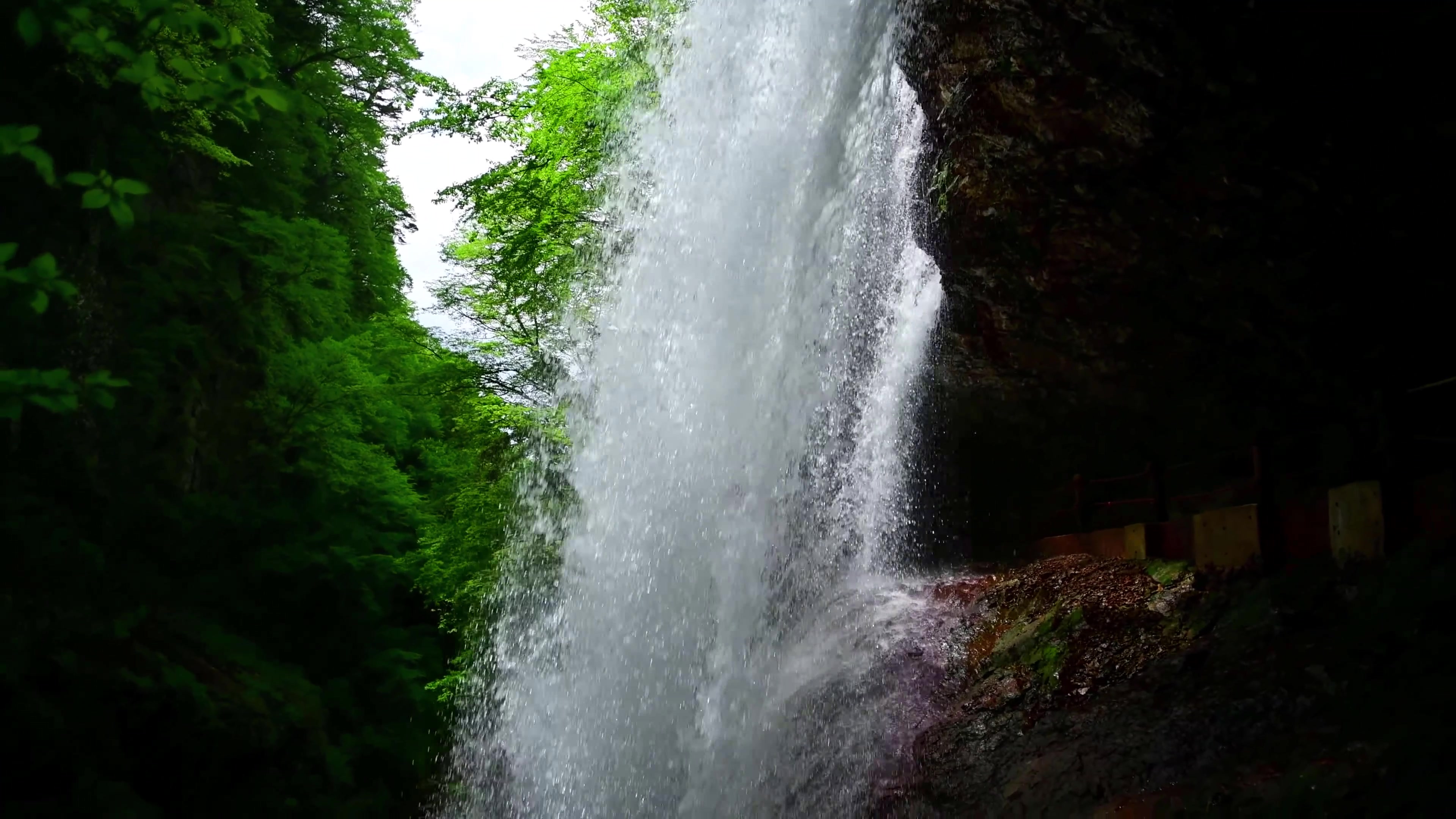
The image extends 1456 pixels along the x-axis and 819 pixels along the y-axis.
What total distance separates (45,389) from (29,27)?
1180 mm

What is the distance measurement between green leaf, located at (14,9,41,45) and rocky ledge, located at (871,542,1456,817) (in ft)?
17.9

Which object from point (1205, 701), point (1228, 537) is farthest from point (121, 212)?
point (1228, 537)

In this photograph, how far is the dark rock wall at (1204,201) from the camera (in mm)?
6562

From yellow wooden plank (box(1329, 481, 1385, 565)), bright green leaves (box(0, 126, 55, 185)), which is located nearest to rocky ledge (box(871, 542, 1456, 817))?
yellow wooden plank (box(1329, 481, 1385, 565))

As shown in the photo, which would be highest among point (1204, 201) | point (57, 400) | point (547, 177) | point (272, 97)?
point (547, 177)

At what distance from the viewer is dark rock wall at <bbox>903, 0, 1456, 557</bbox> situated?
21.5 feet

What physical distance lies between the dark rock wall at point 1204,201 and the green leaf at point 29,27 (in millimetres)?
6427

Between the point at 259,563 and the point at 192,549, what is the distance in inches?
32.8

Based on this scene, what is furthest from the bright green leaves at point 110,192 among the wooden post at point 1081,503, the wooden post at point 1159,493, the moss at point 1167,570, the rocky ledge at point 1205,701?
the wooden post at point 1081,503

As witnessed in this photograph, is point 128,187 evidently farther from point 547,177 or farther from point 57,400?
point 547,177

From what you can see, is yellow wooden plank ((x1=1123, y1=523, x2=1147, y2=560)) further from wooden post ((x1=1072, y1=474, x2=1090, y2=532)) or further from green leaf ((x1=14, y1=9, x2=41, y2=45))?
green leaf ((x1=14, y1=9, x2=41, y2=45))

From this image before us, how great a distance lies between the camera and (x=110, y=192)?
3.06 m

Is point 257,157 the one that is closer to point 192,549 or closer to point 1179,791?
point 192,549

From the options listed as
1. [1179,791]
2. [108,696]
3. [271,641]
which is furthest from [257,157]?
[1179,791]
